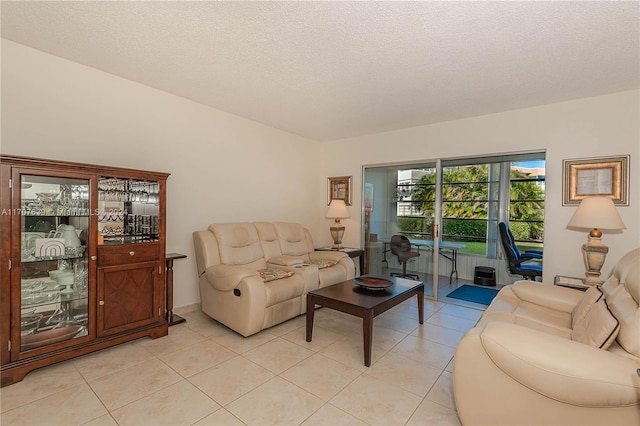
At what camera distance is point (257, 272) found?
3139mm

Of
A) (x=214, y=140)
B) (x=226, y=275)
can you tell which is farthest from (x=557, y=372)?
(x=214, y=140)

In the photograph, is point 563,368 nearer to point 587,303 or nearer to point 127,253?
point 587,303

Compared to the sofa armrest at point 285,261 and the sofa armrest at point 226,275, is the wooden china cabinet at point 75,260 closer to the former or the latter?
the sofa armrest at point 226,275

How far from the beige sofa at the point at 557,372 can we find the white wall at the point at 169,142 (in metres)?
3.18

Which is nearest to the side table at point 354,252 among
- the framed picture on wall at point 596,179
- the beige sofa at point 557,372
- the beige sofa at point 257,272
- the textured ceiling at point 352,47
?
the beige sofa at point 257,272

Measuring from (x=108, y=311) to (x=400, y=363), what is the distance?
2515 mm

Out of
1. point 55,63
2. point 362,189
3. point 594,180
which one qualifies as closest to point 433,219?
point 362,189

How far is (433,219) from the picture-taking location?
448cm

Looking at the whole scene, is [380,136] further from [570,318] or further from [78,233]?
[78,233]

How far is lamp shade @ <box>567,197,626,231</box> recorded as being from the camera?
2750mm

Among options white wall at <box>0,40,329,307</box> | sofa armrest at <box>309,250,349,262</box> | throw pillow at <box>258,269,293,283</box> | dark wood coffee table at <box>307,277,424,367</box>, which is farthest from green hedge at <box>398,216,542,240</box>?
throw pillow at <box>258,269,293,283</box>

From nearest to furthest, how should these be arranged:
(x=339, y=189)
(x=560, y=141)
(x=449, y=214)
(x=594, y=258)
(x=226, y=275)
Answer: (x=594, y=258), (x=226, y=275), (x=560, y=141), (x=339, y=189), (x=449, y=214)

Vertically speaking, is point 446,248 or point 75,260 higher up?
point 75,260

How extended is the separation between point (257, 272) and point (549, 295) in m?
2.67
